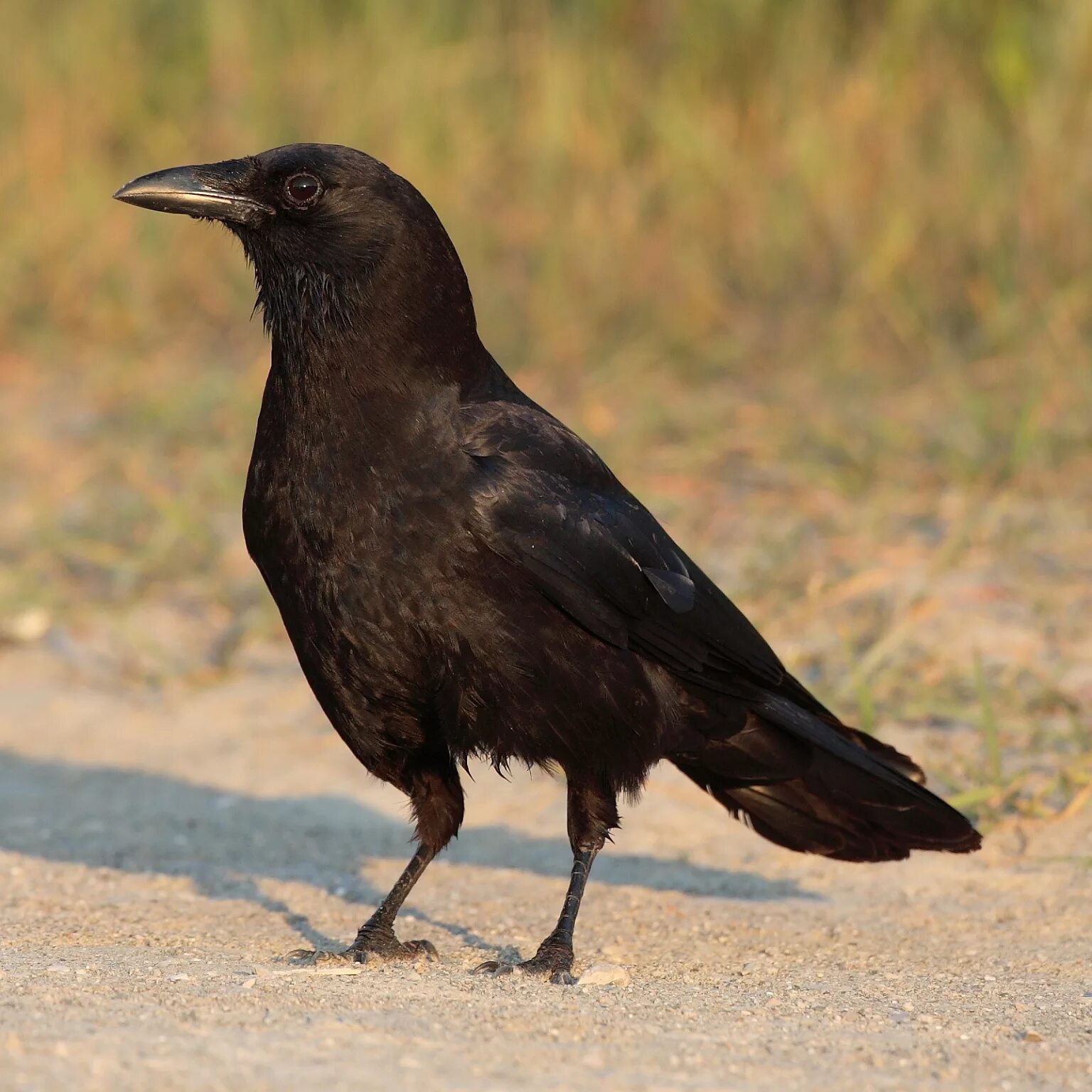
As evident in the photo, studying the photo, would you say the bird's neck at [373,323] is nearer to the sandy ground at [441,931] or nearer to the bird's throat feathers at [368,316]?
the bird's throat feathers at [368,316]

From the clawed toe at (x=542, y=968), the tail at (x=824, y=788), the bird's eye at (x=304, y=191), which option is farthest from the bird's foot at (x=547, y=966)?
the bird's eye at (x=304, y=191)

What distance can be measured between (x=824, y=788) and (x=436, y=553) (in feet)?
4.06

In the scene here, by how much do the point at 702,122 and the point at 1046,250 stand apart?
1.89 metres

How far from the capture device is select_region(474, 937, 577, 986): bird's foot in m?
3.62

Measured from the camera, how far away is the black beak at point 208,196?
3.79 metres

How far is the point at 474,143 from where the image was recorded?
29.7 feet

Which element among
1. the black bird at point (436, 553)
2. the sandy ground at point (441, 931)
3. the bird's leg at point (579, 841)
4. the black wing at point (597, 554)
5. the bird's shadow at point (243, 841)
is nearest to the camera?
the sandy ground at point (441, 931)

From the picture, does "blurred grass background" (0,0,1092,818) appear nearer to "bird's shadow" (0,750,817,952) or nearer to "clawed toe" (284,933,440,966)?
"bird's shadow" (0,750,817,952)

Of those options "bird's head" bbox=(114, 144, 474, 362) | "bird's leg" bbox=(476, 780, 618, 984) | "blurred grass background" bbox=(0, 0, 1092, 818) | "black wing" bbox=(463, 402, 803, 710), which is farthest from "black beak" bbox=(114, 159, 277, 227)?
"blurred grass background" bbox=(0, 0, 1092, 818)

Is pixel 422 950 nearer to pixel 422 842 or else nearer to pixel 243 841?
pixel 422 842

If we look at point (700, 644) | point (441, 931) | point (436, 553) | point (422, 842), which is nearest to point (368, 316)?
point (436, 553)

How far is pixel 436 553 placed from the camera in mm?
3465

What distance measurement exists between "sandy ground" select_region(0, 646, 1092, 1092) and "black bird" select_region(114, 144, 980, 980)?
Result: 33 cm

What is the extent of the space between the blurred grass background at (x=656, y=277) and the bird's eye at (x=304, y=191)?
8.37 feet
